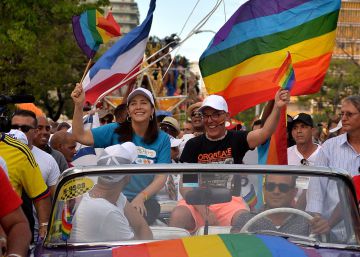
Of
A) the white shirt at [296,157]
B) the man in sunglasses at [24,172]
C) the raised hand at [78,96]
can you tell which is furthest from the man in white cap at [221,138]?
the man in sunglasses at [24,172]

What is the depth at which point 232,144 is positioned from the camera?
24.0 feet

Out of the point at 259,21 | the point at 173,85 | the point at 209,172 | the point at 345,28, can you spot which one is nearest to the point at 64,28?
the point at 173,85

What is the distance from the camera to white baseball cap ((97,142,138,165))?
5355mm

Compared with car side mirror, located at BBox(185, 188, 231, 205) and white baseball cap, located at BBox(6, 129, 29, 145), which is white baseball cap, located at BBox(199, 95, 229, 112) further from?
car side mirror, located at BBox(185, 188, 231, 205)

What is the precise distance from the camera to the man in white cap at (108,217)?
4.75 metres

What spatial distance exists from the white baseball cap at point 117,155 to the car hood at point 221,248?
35.3 inches

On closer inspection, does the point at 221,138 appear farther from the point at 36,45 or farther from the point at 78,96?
the point at 36,45

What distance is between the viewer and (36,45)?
26547mm

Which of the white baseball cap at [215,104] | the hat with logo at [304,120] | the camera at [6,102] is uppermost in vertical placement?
the camera at [6,102]

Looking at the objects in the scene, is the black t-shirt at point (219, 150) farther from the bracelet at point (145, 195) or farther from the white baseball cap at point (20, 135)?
the bracelet at point (145, 195)

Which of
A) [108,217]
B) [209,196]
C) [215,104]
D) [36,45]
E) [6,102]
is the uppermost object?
[36,45]

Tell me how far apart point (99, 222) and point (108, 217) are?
0.06 metres

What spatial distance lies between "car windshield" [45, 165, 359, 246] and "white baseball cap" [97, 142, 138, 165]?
0.41m

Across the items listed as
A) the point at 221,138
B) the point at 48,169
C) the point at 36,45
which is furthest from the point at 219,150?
the point at 36,45
